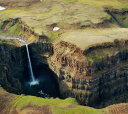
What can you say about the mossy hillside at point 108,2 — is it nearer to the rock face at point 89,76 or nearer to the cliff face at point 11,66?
the rock face at point 89,76

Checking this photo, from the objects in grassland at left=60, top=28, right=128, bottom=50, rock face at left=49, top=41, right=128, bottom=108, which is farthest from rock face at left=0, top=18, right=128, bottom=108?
grassland at left=60, top=28, right=128, bottom=50

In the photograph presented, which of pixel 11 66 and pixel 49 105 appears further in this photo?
pixel 11 66

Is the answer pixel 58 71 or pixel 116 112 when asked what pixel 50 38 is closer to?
pixel 58 71

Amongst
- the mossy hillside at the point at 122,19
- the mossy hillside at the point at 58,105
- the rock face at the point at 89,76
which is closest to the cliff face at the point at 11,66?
the mossy hillside at the point at 58,105

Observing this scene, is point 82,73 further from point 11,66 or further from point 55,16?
point 55,16

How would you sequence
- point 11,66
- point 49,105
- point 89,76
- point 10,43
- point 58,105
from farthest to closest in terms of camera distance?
point 10,43, point 11,66, point 89,76, point 58,105, point 49,105

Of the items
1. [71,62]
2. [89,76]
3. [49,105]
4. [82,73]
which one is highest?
[71,62]

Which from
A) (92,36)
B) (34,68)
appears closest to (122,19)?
(92,36)
